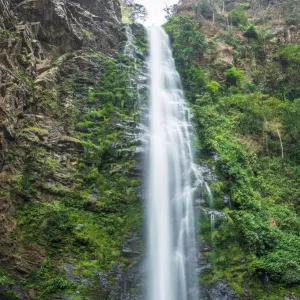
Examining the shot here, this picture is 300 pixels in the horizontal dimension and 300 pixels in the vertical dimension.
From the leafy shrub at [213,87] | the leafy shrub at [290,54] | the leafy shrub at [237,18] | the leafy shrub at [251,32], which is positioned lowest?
the leafy shrub at [213,87]

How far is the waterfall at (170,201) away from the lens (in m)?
11.2

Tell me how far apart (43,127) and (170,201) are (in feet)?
Result: 21.1

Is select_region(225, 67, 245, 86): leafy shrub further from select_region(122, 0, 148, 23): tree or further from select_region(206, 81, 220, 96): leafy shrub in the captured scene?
select_region(122, 0, 148, 23): tree

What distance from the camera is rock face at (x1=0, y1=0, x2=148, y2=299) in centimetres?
1087

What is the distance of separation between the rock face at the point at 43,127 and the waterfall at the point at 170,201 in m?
0.85

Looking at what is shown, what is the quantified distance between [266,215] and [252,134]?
6.86 m

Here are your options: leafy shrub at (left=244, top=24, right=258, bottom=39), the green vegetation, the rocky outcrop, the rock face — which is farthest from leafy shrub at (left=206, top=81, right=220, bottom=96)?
leafy shrub at (left=244, top=24, right=258, bottom=39)

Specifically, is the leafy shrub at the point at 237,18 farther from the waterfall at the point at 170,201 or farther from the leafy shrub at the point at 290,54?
the waterfall at the point at 170,201

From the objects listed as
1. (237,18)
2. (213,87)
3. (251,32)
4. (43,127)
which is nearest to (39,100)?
(43,127)

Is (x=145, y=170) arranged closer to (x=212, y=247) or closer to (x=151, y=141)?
(x=151, y=141)

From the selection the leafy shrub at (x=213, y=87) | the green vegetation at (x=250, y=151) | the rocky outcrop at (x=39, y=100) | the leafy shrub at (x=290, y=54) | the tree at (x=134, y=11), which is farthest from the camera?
the tree at (x=134, y=11)

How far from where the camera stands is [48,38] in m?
18.8

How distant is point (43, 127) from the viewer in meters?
14.5

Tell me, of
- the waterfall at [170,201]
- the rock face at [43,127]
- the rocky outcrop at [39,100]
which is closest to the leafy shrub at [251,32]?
the waterfall at [170,201]
